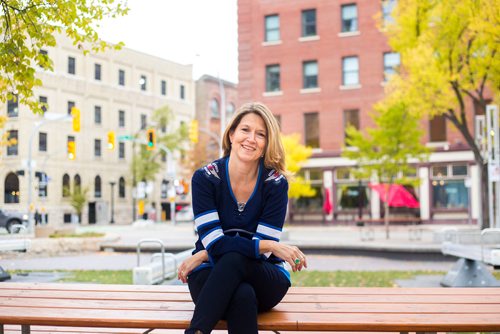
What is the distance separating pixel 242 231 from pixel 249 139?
605 mm

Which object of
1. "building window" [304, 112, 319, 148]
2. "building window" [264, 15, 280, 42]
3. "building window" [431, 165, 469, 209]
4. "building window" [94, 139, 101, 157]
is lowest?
"building window" [431, 165, 469, 209]

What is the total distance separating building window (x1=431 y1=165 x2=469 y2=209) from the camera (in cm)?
3500

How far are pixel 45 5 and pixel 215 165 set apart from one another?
3.41 m

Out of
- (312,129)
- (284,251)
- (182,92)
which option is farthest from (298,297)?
(182,92)

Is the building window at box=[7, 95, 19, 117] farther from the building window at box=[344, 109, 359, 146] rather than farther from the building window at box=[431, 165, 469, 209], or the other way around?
the building window at box=[431, 165, 469, 209]

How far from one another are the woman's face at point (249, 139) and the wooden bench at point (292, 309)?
1004 millimetres

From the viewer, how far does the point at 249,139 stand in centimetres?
402

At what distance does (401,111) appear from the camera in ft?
84.4

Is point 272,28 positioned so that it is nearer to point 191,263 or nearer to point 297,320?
point 191,263

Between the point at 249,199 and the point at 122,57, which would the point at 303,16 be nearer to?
the point at 122,57

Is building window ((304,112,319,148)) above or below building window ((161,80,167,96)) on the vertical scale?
below

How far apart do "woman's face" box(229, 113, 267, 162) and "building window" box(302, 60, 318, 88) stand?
34741mm

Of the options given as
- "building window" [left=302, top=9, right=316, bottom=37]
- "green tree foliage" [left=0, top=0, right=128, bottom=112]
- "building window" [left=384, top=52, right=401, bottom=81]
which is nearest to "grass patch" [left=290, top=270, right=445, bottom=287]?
"green tree foliage" [left=0, top=0, right=128, bottom=112]

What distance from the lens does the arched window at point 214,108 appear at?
67.3 metres
